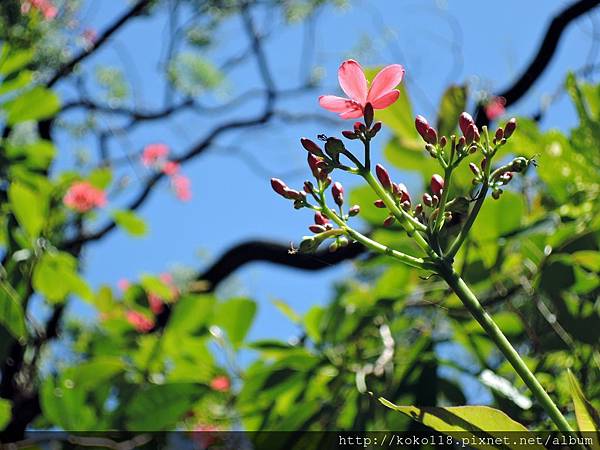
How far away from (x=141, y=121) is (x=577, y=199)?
4078 millimetres

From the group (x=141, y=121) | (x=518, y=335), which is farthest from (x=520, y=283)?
(x=141, y=121)

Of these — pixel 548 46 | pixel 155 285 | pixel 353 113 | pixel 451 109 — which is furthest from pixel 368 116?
pixel 548 46

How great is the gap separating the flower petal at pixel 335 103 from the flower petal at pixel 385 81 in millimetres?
12

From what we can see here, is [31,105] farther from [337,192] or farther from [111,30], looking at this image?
[111,30]

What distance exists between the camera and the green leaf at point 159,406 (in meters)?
0.99

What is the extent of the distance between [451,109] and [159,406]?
525mm

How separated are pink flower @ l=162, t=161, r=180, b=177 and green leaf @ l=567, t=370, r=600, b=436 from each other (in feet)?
12.5

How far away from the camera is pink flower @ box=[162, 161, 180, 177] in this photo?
4.13 metres

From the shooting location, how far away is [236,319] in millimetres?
1153

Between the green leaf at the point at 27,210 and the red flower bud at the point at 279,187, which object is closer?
the red flower bud at the point at 279,187

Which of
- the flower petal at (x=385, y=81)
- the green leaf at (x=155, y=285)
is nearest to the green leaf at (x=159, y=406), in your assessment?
the green leaf at (x=155, y=285)

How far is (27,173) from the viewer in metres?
1.48

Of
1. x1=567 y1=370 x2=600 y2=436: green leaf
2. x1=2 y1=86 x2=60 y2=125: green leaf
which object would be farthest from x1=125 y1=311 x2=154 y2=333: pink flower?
x1=567 y1=370 x2=600 y2=436: green leaf

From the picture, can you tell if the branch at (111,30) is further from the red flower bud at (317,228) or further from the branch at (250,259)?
the red flower bud at (317,228)
